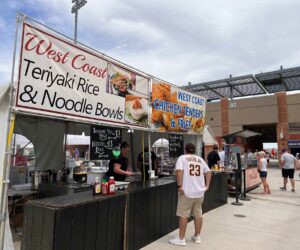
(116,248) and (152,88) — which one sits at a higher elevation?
(152,88)

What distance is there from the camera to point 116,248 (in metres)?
3.78

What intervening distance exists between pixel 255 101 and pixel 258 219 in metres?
19.8

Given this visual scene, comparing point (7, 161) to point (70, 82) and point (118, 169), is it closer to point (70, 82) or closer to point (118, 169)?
point (70, 82)

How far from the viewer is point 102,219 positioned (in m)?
3.54

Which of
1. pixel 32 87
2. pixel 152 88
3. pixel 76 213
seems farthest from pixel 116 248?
pixel 152 88

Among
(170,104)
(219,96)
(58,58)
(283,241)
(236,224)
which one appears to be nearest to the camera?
(58,58)

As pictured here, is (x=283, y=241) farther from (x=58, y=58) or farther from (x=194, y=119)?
(x=58, y=58)

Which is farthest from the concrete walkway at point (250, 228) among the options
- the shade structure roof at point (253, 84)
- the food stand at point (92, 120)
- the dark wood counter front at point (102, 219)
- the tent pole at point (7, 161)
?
the shade structure roof at point (253, 84)

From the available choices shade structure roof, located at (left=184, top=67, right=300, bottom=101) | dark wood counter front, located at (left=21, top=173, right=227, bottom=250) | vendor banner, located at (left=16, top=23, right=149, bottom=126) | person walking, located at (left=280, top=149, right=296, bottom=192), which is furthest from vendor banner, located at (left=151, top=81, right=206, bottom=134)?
shade structure roof, located at (left=184, top=67, right=300, bottom=101)

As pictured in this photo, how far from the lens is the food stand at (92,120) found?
10.1 ft

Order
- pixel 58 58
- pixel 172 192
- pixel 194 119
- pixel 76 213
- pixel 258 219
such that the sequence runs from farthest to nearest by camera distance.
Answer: pixel 194 119
pixel 258 219
pixel 172 192
pixel 58 58
pixel 76 213

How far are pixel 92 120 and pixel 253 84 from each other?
2392 cm

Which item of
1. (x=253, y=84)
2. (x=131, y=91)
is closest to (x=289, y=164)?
(x=131, y=91)

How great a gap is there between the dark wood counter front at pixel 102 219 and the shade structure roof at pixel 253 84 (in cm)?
1778
